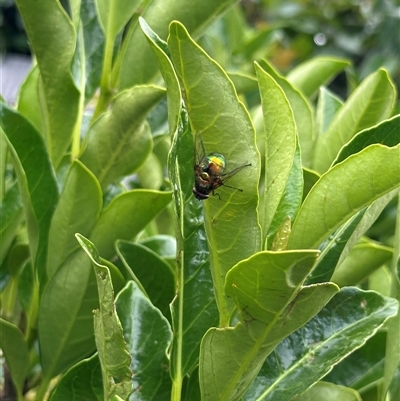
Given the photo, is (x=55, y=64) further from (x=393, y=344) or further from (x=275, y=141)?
(x=393, y=344)

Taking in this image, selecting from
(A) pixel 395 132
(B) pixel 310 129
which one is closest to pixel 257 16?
(B) pixel 310 129

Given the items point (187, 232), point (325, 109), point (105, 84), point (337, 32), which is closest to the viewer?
point (187, 232)

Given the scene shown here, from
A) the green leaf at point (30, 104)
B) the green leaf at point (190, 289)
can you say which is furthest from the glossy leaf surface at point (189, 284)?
the green leaf at point (30, 104)

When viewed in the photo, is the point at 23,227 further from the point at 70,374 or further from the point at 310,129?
the point at 310,129

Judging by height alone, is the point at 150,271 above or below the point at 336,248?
below

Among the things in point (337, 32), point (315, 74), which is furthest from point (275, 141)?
point (337, 32)

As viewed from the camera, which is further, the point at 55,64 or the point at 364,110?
the point at 364,110

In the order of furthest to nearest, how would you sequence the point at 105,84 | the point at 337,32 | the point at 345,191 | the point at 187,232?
the point at 337,32
the point at 105,84
the point at 187,232
the point at 345,191

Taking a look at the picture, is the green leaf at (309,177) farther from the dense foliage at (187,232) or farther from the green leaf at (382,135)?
the green leaf at (382,135)
